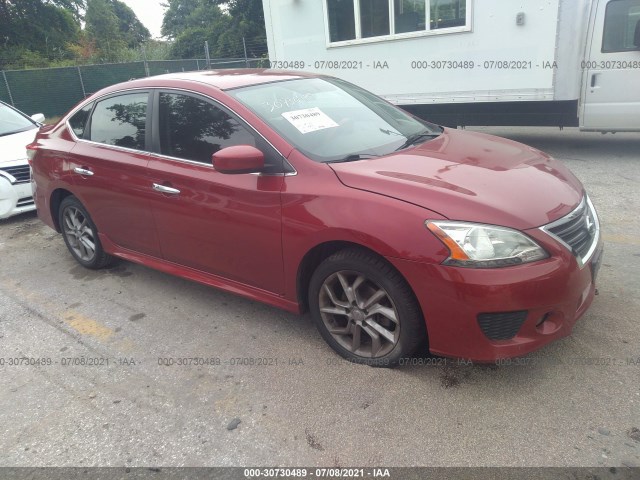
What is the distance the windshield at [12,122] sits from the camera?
6.82 metres

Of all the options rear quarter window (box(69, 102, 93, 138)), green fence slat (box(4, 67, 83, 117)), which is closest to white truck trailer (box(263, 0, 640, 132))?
rear quarter window (box(69, 102, 93, 138))

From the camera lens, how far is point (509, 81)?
7.36m

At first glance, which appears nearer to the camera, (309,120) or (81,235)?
(309,120)

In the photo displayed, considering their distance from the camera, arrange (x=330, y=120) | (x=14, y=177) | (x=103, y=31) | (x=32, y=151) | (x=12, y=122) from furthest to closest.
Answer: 1. (x=103, y=31)
2. (x=12, y=122)
3. (x=14, y=177)
4. (x=32, y=151)
5. (x=330, y=120)

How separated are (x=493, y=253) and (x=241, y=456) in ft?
4.91

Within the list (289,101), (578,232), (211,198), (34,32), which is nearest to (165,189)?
(211,198)

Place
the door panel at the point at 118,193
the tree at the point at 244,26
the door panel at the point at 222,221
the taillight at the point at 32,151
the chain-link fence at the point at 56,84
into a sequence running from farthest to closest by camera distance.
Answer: the tree at the point at 244,26, the chain-link fence at the point at 56,84, the taillight at the point at 32,151, the door panel at the point at 118,193, the door panel at the point at 222,221

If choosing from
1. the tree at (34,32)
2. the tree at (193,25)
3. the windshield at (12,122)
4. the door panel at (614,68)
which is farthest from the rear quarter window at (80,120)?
the tree at (193,25)

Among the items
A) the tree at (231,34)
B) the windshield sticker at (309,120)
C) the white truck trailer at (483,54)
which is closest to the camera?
the windshield sticker at (309,120)

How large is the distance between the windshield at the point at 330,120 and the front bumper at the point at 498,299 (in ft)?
3.05

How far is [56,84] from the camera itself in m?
16.1

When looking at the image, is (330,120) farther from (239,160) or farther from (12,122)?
(12,122)

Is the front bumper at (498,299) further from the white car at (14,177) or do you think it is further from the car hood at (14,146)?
the car hood at (14,146)

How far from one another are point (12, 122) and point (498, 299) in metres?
7.16
